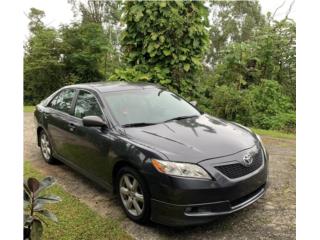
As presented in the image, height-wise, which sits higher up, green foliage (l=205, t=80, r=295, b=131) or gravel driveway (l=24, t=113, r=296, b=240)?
green foliage (l=205, t=80, r=295, b=131)

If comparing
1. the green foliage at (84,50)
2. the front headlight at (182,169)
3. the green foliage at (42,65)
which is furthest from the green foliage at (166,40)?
the green foliage at (42,65)

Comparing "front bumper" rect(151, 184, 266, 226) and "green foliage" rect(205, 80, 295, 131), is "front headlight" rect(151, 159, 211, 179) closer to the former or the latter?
"front bumper" rect(151, 184, 266, 226)

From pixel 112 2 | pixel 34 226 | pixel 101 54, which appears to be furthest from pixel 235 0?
pixel 34 226

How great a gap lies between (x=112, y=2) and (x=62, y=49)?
25.2ft

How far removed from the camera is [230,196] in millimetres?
3246

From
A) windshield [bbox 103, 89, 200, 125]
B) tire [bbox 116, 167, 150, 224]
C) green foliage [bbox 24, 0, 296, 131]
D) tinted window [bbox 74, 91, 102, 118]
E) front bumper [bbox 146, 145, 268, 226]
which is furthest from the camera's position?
green foliage [bbox 24, 0, 296, 131]

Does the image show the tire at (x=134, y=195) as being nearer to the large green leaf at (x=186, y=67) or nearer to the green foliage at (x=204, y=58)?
the green foliage at (x=204, y=58)

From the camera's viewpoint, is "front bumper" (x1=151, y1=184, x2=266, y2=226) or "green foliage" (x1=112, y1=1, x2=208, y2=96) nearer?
"front bumper" (x1=151, y1=184, x2=266, y2=226)

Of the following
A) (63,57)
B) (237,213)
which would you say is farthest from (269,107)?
(63,57)

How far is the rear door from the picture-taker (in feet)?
16.1

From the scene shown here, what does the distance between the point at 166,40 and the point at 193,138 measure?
536 cm

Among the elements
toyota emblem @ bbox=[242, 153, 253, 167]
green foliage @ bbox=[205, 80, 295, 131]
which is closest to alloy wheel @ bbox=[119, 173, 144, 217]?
toyota emblem @ bbox=[242, 153, 253, 167]

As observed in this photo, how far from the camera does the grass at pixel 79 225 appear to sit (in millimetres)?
3424

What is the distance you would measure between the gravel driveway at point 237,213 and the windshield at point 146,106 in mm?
1121
